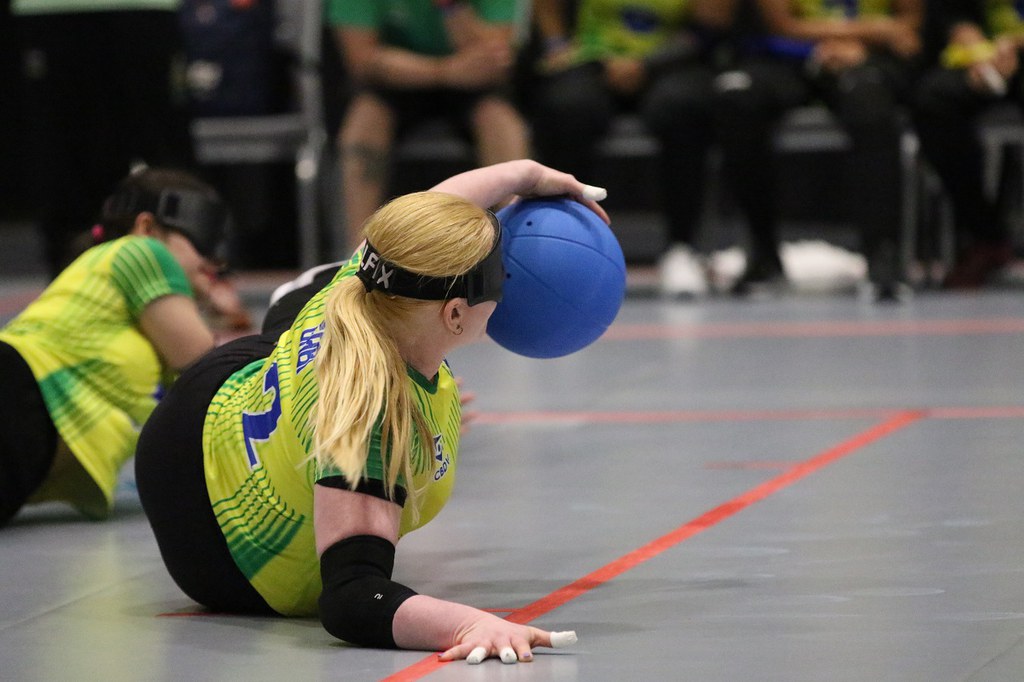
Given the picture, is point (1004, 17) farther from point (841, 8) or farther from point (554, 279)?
point (554, 279)

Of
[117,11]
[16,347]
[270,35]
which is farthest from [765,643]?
[270,35]

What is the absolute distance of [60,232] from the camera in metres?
7.27

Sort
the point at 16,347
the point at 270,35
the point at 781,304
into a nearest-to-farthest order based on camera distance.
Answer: the point at 16,347 → the point at 781,304 → the point at 270,35

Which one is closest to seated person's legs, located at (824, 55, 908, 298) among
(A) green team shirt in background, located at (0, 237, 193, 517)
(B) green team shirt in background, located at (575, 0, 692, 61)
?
(B) green team shirt in background, located at (575, 0, 692, 61)

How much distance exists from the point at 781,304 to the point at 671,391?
97.4 inches

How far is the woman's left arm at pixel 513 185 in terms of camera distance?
9.86ft

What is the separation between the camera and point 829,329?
6875 mm

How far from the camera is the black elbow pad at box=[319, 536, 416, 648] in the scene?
8.32 feet

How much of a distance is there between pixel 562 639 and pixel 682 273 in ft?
18.5

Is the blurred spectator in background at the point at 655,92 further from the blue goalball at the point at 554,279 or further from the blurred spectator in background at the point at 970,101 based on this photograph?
the blue goalball at the point at 554,279

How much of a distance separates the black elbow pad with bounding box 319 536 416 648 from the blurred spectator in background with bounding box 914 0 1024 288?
584 centimetres

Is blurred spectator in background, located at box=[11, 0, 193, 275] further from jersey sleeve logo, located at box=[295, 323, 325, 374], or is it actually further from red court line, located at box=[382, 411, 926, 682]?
jersey sleeve logo, located at box=[295, 323, 325, 374]

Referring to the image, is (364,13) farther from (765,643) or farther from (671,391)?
(765,643)

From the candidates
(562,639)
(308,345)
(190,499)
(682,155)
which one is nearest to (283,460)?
(308,345)
